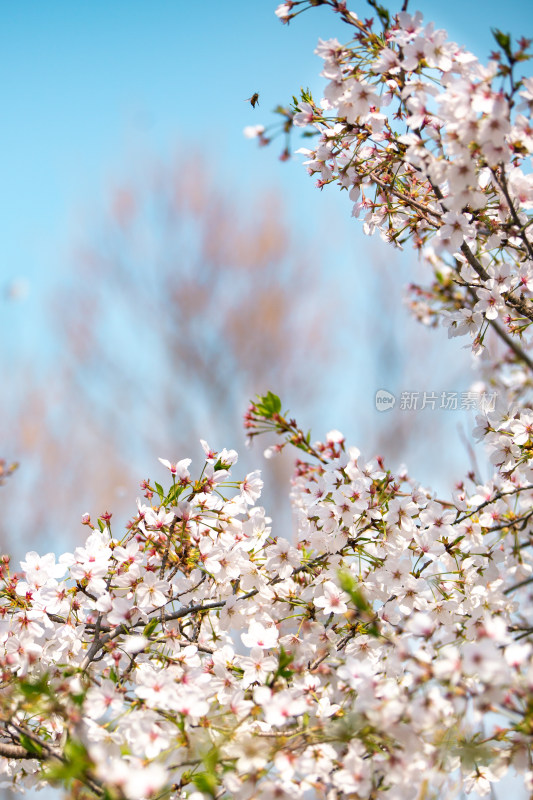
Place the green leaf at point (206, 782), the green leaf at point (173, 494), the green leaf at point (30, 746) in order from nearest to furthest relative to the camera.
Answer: the green leaf at point (206, 782)
the green leaf at point (30, 746)
the green leaf at point (173, 494)

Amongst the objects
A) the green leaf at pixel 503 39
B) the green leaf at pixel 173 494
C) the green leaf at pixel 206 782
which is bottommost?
the green leaf at pixel 206 782

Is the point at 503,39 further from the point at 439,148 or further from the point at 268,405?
the point at 268,405

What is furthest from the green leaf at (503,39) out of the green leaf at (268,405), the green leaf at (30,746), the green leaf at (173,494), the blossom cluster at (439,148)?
the green leaf at (30,746)

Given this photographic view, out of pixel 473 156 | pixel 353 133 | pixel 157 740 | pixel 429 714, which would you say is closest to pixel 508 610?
pixel 429 714

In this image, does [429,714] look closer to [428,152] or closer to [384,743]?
[384,743]

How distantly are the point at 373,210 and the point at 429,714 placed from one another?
1125 mm

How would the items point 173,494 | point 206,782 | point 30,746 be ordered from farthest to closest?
point 173,494, point 30,746, point 206,782

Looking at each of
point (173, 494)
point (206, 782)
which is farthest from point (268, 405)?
point (206, 782)

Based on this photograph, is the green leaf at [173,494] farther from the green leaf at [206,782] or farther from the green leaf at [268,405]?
the green leaf at [206,782]

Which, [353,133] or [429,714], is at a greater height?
[353,133]

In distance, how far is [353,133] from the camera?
1314 millimetres

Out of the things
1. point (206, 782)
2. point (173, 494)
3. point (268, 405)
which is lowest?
point (206, 782)

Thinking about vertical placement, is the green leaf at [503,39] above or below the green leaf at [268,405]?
above

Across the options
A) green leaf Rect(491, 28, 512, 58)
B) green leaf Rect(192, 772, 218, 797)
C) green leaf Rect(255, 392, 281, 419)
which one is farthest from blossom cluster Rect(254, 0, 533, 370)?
green leaf Rect(192, 772, 218, 797)
